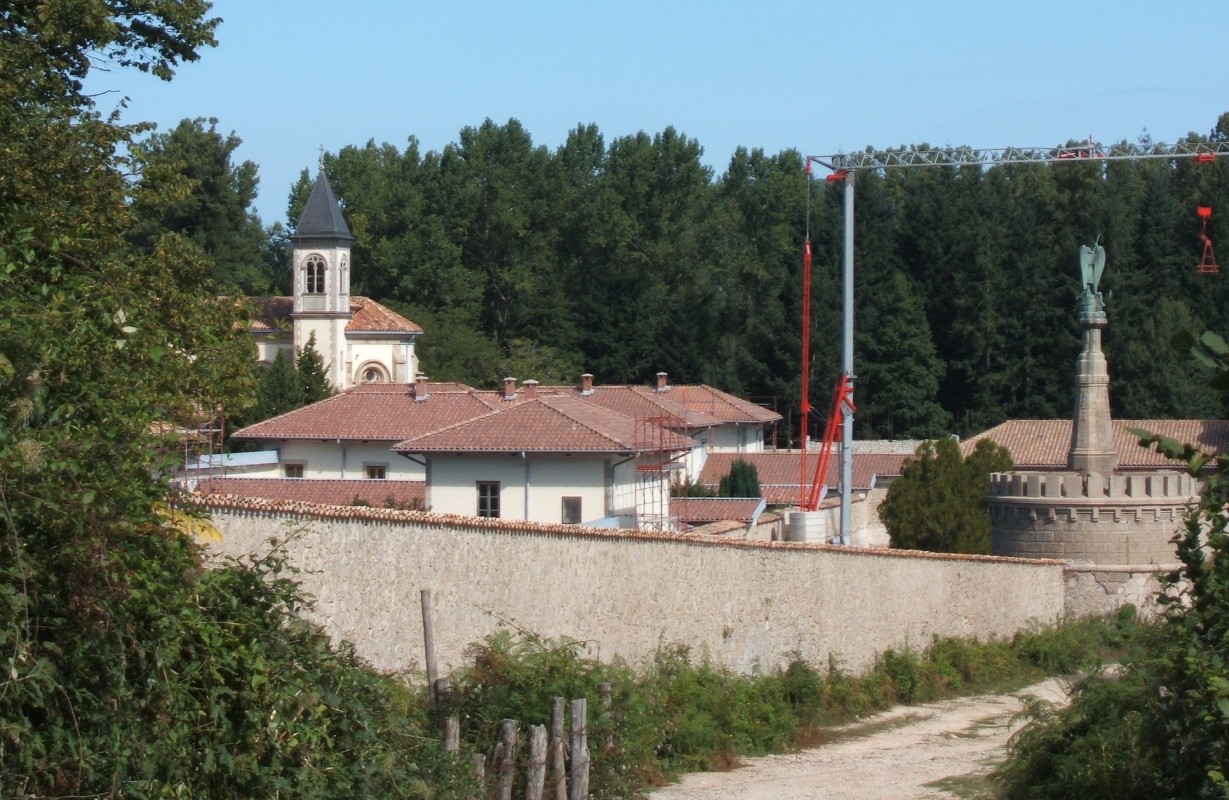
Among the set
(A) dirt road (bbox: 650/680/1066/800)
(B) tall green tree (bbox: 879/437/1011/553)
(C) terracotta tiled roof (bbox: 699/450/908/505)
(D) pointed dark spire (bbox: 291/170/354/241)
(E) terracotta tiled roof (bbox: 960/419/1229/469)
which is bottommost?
(A) dirt road (bbox: 650/680/1066/800)

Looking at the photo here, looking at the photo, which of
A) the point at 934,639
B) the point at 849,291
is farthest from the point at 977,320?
the point at 934,639

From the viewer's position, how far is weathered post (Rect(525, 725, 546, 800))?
12.3 meters

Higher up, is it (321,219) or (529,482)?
(321,219)

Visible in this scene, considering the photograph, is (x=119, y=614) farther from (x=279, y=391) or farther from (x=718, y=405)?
(x=718, y=405)

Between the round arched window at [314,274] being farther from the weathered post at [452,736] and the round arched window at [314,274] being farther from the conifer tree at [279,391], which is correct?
Answer: the weathered post at [452,736]

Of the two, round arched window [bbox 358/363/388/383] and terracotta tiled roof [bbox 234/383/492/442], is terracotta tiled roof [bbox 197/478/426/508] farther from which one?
round arched window [bbox 358/363/388/383]

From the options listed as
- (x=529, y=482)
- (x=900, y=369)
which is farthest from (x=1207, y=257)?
(x=529, y=482)

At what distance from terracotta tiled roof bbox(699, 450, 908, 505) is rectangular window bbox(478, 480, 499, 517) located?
642 inches

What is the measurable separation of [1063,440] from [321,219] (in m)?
32.2

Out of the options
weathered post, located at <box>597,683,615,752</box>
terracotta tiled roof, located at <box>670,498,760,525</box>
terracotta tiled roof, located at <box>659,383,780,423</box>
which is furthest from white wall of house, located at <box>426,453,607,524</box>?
terracotta tiled roof, located at <box>659,383,780,423</box>

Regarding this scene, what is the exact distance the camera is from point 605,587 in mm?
16453

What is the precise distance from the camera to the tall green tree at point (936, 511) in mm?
32062

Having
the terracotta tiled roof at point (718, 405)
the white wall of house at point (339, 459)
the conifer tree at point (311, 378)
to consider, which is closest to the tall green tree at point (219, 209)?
the conifer tree at point (311, 378)

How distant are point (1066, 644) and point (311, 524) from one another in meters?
19.0
